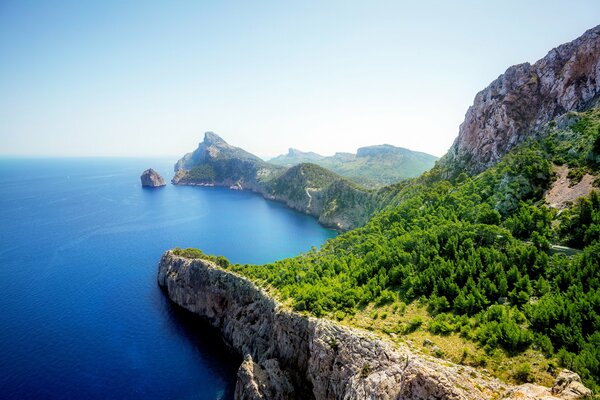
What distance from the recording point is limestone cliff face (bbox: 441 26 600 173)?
215 feet

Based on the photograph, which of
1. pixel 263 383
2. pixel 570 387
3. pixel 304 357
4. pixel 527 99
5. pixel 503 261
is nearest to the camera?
pixel 570 387

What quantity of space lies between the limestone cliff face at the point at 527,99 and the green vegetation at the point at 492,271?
33.5 feet

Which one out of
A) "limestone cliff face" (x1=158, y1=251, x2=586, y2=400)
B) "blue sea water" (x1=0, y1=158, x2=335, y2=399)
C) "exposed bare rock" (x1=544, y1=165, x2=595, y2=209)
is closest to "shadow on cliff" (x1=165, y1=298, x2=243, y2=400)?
"blue sea water" (x1=0, y1=158, x2=335, y2=399)

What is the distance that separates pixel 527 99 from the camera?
77375 mm

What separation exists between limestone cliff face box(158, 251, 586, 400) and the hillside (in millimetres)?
2486

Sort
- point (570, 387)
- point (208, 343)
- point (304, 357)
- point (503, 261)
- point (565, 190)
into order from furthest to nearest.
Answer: point (208, 343), point (565, 190), point (304, 357), point (503, 261), point (570, 387)

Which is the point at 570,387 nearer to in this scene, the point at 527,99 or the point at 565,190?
the point at 565,190

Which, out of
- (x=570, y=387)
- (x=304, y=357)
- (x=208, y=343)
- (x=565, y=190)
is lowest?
(x=208, y=343)

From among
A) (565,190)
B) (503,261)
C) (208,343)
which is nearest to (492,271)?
(503,261)

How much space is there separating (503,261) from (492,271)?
2.12m

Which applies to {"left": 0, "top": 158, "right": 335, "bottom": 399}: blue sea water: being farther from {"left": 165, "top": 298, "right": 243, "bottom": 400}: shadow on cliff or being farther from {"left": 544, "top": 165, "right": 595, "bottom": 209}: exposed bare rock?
{"left": 544, "top": 165, "right": 595, "bottom": 209}: exposed bare rock

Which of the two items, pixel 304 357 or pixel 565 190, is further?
pixel 565 190

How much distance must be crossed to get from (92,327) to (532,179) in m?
84.8

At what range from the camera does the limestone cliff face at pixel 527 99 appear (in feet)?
215
